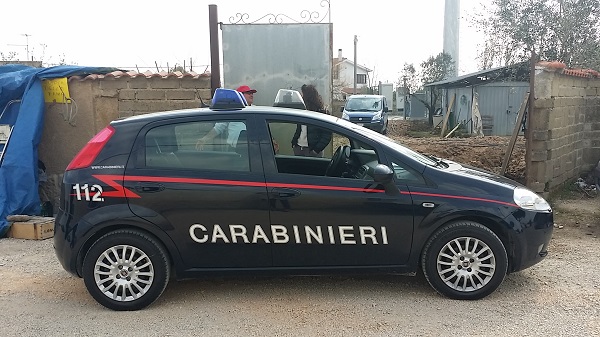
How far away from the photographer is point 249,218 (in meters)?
3.98

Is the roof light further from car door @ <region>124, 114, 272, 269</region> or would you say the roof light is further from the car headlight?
the car headlight

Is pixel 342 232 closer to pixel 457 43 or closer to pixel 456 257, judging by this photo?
pixel 456 257

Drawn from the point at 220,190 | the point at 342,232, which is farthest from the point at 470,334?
the point at 220,190

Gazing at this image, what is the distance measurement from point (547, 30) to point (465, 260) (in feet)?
33.8

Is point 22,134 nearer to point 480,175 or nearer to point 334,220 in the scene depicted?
point 334,220

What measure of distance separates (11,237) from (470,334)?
18.2 feet

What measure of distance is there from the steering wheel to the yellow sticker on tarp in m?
4.34

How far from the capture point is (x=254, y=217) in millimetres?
3977

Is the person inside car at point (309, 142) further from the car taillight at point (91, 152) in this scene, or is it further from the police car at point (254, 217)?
the car taillight at point (91, 152)

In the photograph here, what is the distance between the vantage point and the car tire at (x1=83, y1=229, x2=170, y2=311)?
156 inches

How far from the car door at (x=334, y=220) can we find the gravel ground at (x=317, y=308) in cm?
37

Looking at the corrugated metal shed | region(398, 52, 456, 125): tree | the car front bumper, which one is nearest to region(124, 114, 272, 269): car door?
the car front bumper

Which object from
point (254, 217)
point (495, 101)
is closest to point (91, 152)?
point (254, 217)

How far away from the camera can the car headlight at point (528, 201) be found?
13.5ft
